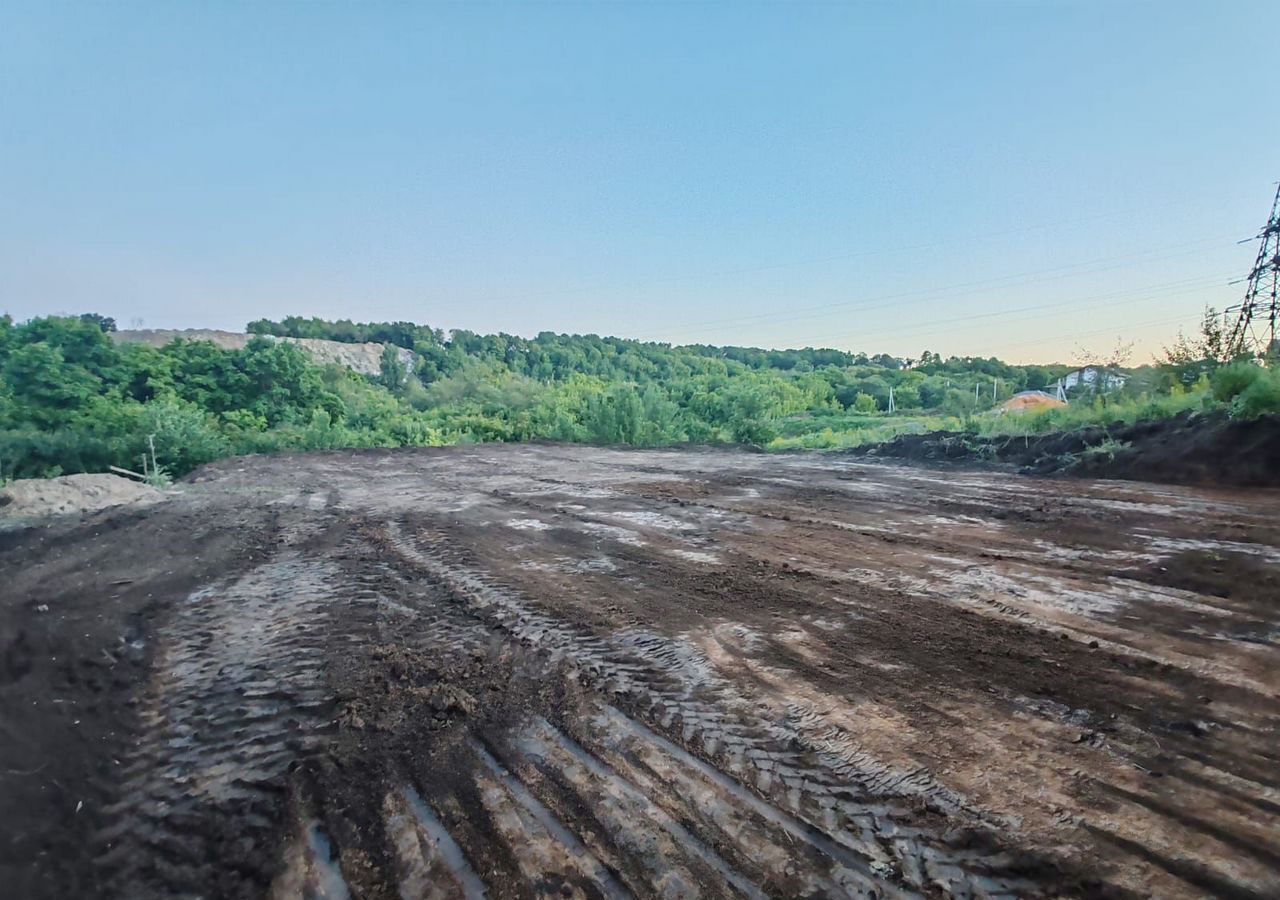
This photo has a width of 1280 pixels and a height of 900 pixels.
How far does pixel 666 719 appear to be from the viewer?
2.58 metres

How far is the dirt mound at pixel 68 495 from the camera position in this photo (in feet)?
30.6

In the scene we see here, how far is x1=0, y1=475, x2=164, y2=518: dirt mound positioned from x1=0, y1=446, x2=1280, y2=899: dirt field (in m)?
5.57

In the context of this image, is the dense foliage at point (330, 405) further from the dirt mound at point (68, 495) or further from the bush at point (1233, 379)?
the dirt mound at point (68, 495)

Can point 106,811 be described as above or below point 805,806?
below

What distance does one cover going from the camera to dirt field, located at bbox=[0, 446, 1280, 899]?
179cm

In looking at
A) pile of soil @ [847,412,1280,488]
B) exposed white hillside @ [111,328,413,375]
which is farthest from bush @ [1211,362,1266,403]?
exposed white hillside @ [111,328,413,375]

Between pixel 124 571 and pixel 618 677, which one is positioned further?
pixel 124 571

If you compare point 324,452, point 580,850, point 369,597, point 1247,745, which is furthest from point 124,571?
point 324,452

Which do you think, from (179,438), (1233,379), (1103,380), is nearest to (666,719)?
(1233,379)

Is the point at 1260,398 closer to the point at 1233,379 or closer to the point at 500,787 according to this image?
the point at 1233,379

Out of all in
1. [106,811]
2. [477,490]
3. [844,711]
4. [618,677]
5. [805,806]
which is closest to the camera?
[805,806]

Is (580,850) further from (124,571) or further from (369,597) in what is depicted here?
(124,571)

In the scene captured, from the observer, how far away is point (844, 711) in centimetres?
256

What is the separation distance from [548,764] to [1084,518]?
20.3ft
